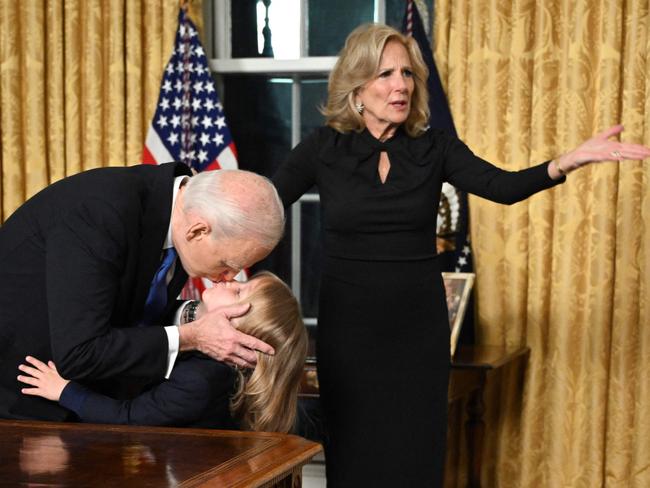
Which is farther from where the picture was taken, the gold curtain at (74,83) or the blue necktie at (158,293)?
the gold curtain at (74,83)

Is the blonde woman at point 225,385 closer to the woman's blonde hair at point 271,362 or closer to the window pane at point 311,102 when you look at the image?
the woman's blonde hair at point 271,362

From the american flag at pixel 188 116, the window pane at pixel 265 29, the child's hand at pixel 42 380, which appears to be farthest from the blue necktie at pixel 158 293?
the window pane at pixel 265 29

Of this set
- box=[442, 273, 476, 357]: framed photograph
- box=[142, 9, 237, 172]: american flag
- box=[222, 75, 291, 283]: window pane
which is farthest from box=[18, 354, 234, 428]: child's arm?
box=[222, 75, 291, 283]: window pane

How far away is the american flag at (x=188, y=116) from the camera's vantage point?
447cm

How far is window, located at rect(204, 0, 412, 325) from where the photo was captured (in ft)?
15.3

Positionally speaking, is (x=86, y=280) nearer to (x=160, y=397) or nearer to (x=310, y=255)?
(x=160, y=397)

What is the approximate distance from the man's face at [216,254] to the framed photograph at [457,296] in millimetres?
1829

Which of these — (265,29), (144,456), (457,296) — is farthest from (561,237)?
(144,456)

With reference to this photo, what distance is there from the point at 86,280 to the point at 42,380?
0.33 meters

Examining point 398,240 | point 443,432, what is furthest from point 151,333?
point 443,432

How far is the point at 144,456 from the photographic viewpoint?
1.81 metres

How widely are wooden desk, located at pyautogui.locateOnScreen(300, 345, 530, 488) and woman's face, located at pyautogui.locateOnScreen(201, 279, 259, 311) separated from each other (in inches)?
54.7

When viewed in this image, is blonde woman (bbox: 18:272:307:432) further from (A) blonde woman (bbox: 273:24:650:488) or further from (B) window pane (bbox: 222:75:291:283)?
(B) window pane (bbox: 222:75:291:283)

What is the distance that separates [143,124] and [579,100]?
2.01 meters
